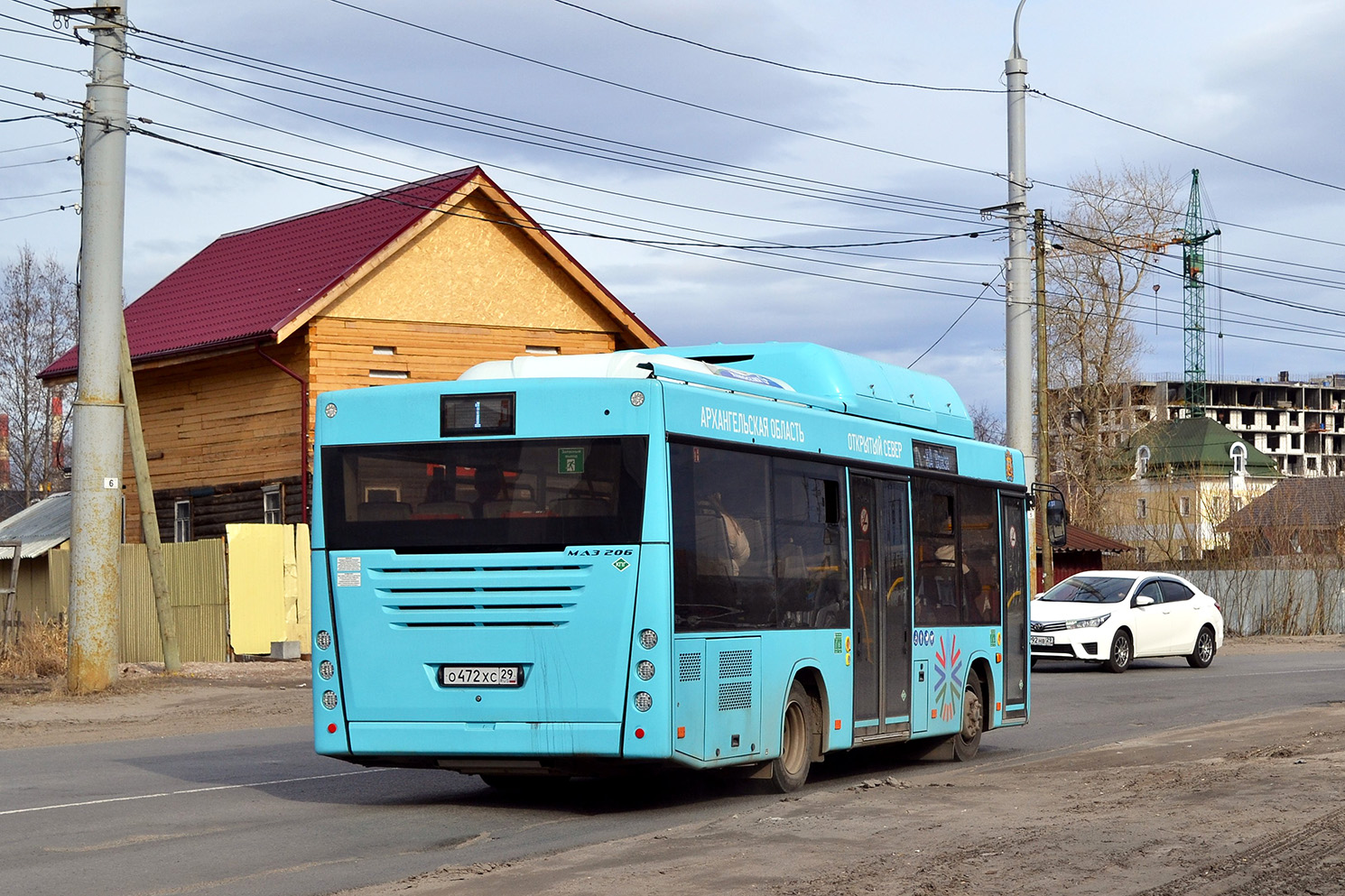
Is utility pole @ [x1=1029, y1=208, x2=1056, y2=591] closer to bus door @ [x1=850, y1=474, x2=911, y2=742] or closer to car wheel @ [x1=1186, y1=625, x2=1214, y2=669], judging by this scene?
car wheel @ [x1=1186, y1=625, x2=1214, y2=669]

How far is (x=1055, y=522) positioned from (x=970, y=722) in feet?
9.58

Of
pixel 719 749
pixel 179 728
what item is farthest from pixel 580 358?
pixel 179 728

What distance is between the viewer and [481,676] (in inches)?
424

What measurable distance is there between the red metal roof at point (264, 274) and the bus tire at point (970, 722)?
1998 centimetres

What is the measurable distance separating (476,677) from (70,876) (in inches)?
112

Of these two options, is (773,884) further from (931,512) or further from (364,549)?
(931,512)

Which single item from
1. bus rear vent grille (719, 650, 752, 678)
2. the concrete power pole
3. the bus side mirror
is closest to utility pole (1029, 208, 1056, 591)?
the concrete power pole

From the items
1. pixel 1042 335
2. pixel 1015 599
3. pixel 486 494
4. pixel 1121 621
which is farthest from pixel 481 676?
pixel 1042 335

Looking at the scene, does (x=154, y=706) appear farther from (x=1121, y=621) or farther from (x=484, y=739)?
(x=1121, y=621)

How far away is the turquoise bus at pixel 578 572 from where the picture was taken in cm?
1047

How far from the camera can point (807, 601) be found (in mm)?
12055

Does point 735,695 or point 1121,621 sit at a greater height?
point 735,695

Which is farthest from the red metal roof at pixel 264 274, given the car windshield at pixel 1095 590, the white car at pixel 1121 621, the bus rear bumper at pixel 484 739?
the bus rear bumper at pixel 484 739

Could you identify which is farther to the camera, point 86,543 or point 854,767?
point 86,543
